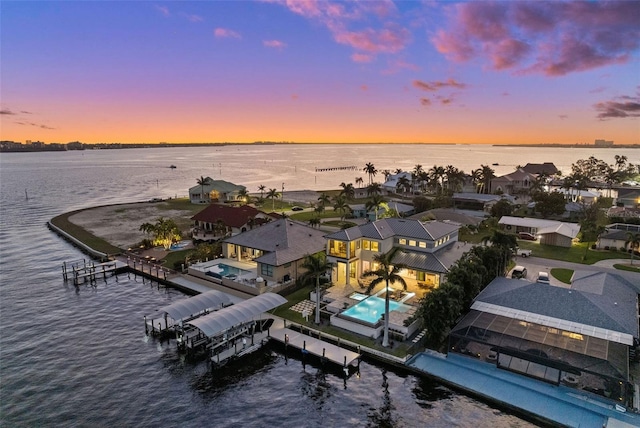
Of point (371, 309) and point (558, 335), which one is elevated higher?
point (558, 335)

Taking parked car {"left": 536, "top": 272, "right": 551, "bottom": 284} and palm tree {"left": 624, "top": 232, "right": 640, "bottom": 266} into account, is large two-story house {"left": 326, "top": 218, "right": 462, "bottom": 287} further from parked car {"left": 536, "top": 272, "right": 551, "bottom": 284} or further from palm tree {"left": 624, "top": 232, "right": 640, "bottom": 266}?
palm tree {"left": 624, "top": 232, "right": 640, "bottom": 266}

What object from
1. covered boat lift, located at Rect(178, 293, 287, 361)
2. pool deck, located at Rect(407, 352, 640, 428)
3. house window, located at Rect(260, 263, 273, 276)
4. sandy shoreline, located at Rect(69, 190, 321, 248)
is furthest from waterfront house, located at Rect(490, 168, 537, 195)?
covered boat lift, located at Rect(178, 293, 287, 361)

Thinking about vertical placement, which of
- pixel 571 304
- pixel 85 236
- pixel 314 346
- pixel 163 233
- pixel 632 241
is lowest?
pixel 314 346

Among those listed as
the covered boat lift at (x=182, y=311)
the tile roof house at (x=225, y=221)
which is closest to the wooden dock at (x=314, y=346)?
the covered boat lift at (x=182, y=311)

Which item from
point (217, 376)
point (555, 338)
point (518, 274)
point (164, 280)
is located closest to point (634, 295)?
point (518, 274)

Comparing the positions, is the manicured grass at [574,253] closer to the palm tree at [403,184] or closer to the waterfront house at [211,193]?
the palm tree at [403,184]

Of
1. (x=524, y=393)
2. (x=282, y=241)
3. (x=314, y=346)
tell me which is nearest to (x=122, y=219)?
(x=282, y=241)

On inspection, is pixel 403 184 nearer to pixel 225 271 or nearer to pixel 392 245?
pixel 392 245

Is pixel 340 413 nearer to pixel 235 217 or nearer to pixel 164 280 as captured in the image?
pixel 164 280
